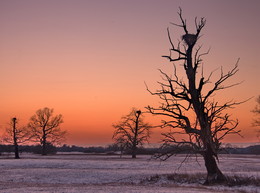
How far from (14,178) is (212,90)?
19.0 metres

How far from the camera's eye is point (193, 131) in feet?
78.6

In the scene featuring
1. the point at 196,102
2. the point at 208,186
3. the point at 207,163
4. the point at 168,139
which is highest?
the point at 196,102

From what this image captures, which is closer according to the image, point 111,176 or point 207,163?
point 207,163

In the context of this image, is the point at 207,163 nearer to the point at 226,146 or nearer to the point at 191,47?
the point at 226,146

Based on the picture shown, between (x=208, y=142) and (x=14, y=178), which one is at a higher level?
(x=208, y=142)

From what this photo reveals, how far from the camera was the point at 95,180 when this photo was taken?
96.2ft

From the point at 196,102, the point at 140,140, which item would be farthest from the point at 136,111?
the point at 196,102

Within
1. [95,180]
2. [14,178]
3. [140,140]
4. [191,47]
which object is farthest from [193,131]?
[140,140]

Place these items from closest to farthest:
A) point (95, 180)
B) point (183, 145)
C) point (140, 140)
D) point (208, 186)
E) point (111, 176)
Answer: point (208, 186) < point (183, 145) < point (95, 180) < point (111, 176) < point (140, 140)

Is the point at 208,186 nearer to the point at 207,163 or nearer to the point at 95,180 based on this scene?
the point at 207,163

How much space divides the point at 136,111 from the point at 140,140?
540 centimetres

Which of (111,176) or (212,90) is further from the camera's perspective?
(111,176)

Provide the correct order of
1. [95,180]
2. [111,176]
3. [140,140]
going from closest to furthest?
[95,180] < [111,176] < [140,140]

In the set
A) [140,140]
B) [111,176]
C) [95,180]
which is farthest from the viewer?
[140,140]
